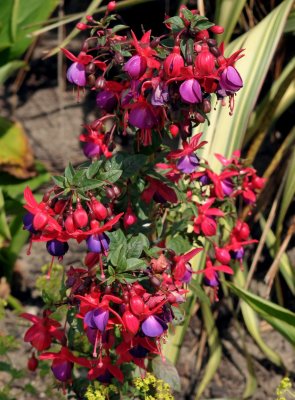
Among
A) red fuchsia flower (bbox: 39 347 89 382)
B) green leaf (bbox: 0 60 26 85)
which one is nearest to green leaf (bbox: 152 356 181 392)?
red fuchsia flower (bbox: 39 347 89 382)

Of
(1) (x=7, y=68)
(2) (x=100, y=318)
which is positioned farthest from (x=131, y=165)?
(1) (x=7, y=68)

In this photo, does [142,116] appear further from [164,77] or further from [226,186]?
[226,186]

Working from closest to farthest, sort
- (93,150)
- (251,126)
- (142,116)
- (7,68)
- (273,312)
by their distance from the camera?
(142,116)
(93,150)
(273,312)
(251,126)
(7,68)

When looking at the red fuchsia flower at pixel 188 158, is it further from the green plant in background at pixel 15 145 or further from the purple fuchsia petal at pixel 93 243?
the green plant in background at pixel 15 145

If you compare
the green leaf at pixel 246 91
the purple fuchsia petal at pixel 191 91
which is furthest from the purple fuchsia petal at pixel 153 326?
the green leaf at pixel 246 91

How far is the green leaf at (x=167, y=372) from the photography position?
4.88 ft

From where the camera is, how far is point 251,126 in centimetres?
216

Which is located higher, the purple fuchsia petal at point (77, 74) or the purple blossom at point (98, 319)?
the purple fuchsia petal at point (77, 74)

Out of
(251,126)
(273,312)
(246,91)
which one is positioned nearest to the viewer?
(273,312)

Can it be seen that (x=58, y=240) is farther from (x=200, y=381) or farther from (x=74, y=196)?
(x=200, y=381)

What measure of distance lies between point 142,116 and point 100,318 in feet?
1.13

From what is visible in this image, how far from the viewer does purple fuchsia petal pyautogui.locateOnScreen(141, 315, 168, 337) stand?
1199 mm

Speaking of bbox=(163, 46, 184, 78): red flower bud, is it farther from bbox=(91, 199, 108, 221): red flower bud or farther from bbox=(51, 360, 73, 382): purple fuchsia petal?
bbox=(51, 360, 73, 382): purple fuchsia petal

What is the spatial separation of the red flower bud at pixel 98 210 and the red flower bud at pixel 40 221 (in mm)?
77
